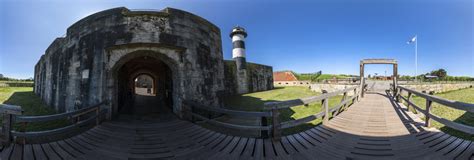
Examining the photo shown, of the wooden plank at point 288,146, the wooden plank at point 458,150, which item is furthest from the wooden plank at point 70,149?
the wooden plank at point 458,150

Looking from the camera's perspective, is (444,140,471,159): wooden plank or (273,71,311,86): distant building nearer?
(444,140,471,159): wooden plank

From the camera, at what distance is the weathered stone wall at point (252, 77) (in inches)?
657

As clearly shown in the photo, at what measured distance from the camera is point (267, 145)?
330 centimetres

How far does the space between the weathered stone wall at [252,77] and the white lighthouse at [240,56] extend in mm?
609

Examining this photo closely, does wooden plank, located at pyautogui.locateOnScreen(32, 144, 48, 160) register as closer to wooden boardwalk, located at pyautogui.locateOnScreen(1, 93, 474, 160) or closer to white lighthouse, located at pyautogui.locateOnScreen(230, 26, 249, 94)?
wooden boardwalk, located at pyautogui.locateOnScreen(1, 93, 474, 160)

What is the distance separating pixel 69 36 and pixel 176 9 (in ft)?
14.2

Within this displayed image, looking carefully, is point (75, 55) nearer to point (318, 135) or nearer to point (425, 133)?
point (318, 135)

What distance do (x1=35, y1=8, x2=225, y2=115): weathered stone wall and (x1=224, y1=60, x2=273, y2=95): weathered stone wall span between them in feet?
25.8

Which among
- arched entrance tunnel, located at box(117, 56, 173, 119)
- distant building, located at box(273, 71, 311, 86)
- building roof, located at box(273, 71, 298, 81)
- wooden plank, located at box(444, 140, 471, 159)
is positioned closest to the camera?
wooden plank, located at box(444, 140, 471, 159)

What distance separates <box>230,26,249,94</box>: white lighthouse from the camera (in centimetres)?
1862

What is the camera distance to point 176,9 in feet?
21.6

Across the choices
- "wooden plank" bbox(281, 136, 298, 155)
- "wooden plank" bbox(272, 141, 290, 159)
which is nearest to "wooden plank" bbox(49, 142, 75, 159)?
"wooden plank" bbox(272, 141, 290, 159)

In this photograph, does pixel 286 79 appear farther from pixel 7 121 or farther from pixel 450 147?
pixel 7 121

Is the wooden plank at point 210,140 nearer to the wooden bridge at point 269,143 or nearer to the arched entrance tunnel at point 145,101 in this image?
the wooden bridge at point 269,143
